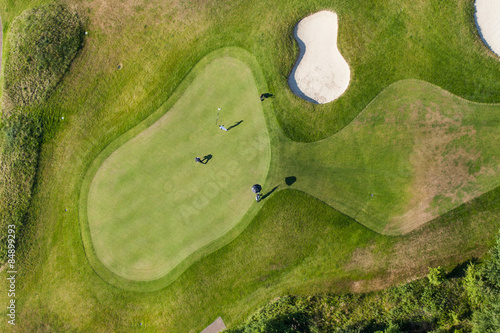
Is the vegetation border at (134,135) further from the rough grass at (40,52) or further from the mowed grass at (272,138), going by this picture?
the rough grass at (40,52)

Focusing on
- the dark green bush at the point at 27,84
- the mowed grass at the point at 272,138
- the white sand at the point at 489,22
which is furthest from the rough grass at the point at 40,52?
the white sand at the point at 489,22

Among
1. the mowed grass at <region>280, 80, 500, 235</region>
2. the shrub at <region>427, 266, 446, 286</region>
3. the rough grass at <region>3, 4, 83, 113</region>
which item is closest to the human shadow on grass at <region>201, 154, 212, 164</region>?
the mowed grass at <region>280, 80, 500, 235</region>

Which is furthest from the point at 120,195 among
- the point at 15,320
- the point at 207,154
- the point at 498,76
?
the point at 498,76

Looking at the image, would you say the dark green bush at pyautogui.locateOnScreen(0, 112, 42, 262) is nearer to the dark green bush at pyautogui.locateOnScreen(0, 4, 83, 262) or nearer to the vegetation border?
the dark green bush at pyautogui.locateOnScreen(0, 4, 83, 262)

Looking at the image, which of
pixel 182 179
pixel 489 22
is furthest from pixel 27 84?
pixel 489 22

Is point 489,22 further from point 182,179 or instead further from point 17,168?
point 17,168
